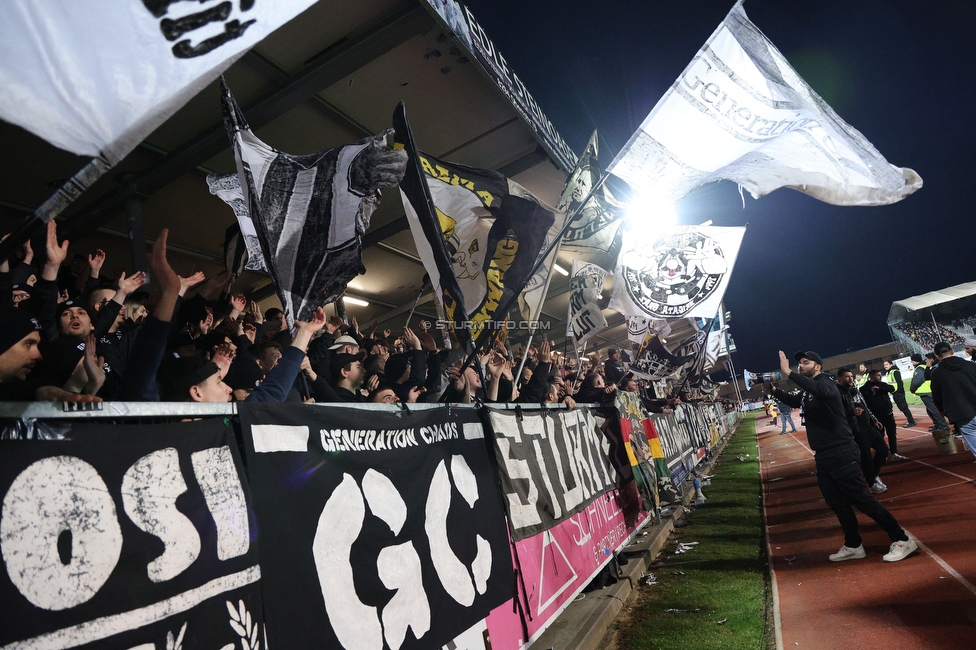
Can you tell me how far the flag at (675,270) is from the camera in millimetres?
9258

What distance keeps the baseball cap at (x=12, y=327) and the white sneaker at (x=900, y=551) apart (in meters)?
7.62

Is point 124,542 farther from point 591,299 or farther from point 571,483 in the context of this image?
point 591,299

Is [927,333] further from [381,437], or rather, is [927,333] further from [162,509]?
[162,509]

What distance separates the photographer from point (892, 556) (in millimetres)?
6090

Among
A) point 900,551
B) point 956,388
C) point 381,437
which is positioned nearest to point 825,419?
point 900,551

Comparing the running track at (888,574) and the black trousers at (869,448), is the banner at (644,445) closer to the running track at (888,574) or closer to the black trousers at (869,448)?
the running track at (888,574)

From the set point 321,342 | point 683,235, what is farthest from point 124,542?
point 683,235

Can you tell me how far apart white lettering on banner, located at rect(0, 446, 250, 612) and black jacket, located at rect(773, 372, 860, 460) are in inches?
245

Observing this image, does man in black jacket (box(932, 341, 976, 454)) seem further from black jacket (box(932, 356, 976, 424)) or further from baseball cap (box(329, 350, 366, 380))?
baseball cap (box(329, 350, 366, 380))

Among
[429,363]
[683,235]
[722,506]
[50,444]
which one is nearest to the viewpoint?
[50,444]

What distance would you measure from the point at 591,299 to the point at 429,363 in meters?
4.17

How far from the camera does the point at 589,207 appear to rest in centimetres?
807

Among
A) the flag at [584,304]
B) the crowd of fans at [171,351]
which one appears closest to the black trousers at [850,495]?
the crowd of fans at [171,351]

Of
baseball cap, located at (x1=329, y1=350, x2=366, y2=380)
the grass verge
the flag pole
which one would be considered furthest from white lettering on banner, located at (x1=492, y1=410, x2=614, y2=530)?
the flag pole
